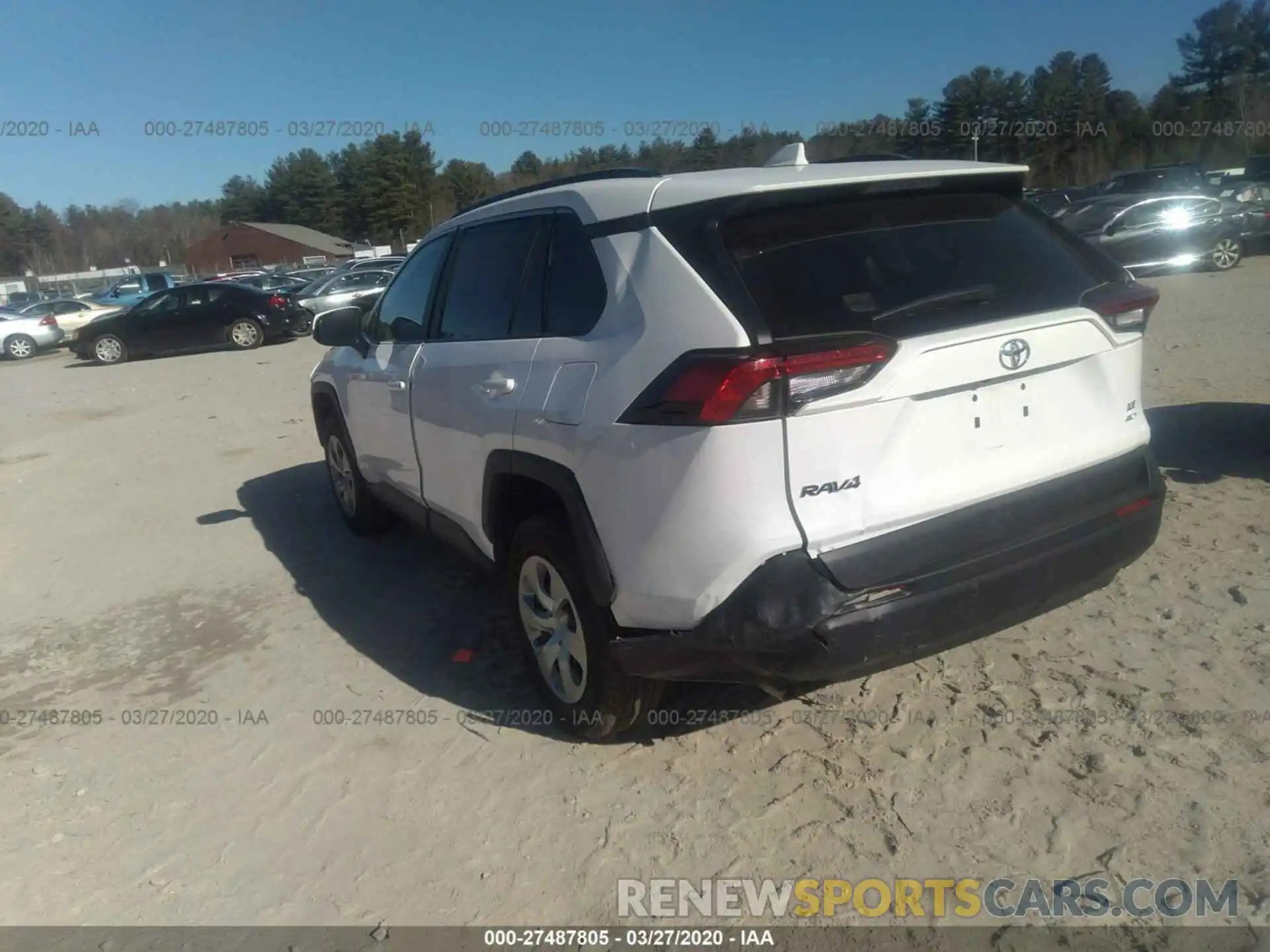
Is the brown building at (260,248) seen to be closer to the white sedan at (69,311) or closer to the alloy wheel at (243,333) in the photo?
the white sedan at (69,311)

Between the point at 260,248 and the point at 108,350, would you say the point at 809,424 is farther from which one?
the point at 260,248

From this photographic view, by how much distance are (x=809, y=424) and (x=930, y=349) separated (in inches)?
16.8

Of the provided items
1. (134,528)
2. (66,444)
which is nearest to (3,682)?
(134,528)

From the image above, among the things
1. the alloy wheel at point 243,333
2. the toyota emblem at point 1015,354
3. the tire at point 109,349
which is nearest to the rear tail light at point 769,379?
the toyota emblem at point 1015,354

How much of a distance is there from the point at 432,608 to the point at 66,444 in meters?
7.88

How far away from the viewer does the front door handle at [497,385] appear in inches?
140

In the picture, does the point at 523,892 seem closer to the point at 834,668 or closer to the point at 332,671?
the point at 834,668

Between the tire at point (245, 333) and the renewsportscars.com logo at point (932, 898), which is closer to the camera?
the renewsportscars.com logo at point (932, 898)

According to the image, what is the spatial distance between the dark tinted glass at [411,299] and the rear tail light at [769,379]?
2.31 m

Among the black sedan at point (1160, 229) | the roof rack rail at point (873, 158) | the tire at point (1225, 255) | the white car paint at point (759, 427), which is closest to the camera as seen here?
the white car paint at point (759, 427)

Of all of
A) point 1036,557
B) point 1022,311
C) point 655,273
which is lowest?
point 1036,557

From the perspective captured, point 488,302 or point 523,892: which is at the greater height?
point 488,302

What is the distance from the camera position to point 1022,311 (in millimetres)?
2969

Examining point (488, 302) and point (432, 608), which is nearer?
point (488, 302)
